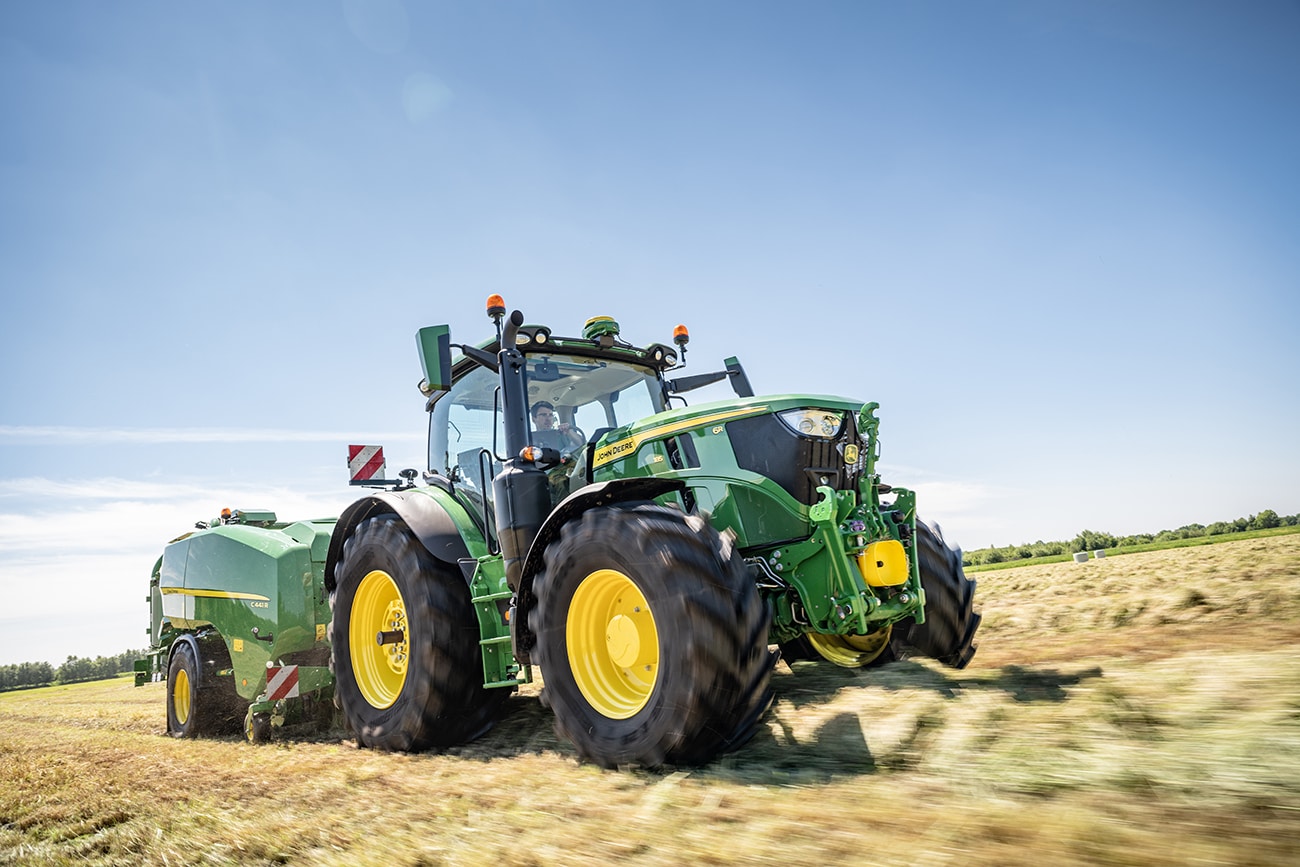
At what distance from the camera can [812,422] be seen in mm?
4105

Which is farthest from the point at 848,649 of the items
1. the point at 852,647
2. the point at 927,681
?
the point at 927,681

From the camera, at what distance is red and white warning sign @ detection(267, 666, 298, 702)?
20.3 feet

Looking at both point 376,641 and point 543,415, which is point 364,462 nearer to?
point 376,641

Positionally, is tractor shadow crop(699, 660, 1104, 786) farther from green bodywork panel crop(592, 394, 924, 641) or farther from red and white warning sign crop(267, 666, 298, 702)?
red and white warning sign crop(267, 666, 298, 702)

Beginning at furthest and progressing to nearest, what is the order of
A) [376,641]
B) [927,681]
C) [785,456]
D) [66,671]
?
[66,671], [376,641], [785,456], [927,681]

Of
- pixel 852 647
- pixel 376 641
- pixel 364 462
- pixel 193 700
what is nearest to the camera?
pixel 852 647

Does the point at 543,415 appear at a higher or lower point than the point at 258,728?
higher

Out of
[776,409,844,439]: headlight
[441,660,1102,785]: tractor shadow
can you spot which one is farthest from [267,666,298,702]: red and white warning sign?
[776,409,844,439]: headlight

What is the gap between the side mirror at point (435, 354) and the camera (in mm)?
4410

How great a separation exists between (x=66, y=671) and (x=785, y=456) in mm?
46434

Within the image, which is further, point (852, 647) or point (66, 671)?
point (66, 671)

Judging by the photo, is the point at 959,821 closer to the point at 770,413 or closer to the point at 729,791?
the point at 729,791

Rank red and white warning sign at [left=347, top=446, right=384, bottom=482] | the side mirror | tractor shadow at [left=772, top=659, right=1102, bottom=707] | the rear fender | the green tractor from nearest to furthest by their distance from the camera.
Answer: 1. the green tractor
2. tractor shadow at [left=772, top=659, right=1102, bottom=707]
3. the side mirror
4. the rear fender
5. red and white warning sign at [left=347, top=446, right=384, bottom=482]

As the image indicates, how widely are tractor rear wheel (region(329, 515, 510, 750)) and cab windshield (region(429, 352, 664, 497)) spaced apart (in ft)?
2.12
